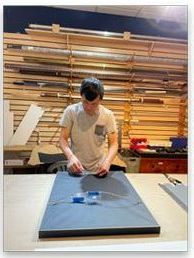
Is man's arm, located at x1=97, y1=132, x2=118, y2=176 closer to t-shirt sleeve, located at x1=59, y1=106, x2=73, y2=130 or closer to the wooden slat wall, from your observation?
the wooden slat wall

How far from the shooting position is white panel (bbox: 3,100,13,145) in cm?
125

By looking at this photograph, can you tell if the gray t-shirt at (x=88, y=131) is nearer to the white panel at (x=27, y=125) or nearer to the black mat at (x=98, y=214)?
the white panel at (x=27, y=125)

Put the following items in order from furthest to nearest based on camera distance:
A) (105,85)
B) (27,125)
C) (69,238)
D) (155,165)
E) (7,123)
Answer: (105,85) < (155,165) < (27,125) < (7,123) < (69,238)

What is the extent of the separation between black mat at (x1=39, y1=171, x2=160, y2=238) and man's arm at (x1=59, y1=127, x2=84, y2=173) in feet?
0.48

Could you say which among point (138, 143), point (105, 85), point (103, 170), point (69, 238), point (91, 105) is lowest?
point (69, 238)

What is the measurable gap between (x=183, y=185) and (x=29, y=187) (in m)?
0.71

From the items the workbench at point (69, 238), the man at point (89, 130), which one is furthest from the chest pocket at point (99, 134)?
the workbench at point (69, 238)

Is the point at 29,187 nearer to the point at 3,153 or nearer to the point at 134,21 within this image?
the point at 3,153

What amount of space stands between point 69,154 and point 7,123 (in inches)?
13.6

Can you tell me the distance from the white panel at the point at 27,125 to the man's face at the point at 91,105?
251mm

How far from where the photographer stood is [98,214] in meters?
0.95

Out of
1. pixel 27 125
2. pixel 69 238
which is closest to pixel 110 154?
pixel 27 125

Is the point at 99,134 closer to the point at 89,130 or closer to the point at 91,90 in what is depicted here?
the point at 89,130
